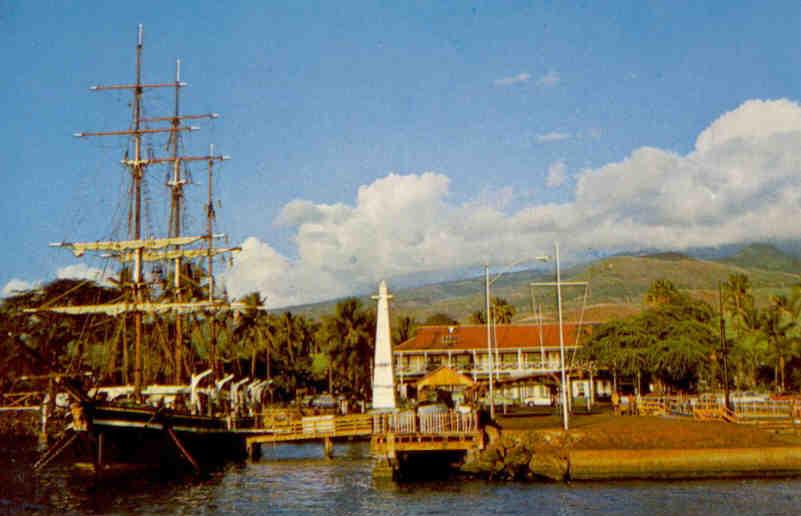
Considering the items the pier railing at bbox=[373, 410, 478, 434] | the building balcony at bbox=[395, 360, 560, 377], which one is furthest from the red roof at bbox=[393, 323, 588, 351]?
the pier railing at bbox=[373, 410, 478, 434]

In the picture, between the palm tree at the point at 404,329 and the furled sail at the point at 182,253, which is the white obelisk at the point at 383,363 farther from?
the palm tree at the point at 404,329

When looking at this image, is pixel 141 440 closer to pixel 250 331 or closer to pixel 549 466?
pixel 549 466

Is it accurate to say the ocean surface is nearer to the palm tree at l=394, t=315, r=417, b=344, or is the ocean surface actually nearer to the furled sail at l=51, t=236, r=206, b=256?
the furled sail at l=51, t=236, r=206, b=256

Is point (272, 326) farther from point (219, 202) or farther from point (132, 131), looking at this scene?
point (132, 131)

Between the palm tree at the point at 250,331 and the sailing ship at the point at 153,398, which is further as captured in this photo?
the palm tree at the point at 250,331

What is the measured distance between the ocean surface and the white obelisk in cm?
353

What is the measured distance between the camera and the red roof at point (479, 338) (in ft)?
275

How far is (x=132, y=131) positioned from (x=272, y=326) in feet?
116

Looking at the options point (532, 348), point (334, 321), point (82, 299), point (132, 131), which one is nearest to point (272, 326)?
point (334, 321)

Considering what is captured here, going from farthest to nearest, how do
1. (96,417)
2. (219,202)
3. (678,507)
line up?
(219,202)
(96,417)
(678,507)

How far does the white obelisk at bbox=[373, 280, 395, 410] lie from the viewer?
39.7 meters

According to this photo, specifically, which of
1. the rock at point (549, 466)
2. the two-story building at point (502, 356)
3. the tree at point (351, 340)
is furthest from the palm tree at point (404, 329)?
the rock at point (549, 466)

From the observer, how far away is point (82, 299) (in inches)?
3610

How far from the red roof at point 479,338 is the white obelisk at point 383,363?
4321 cm
